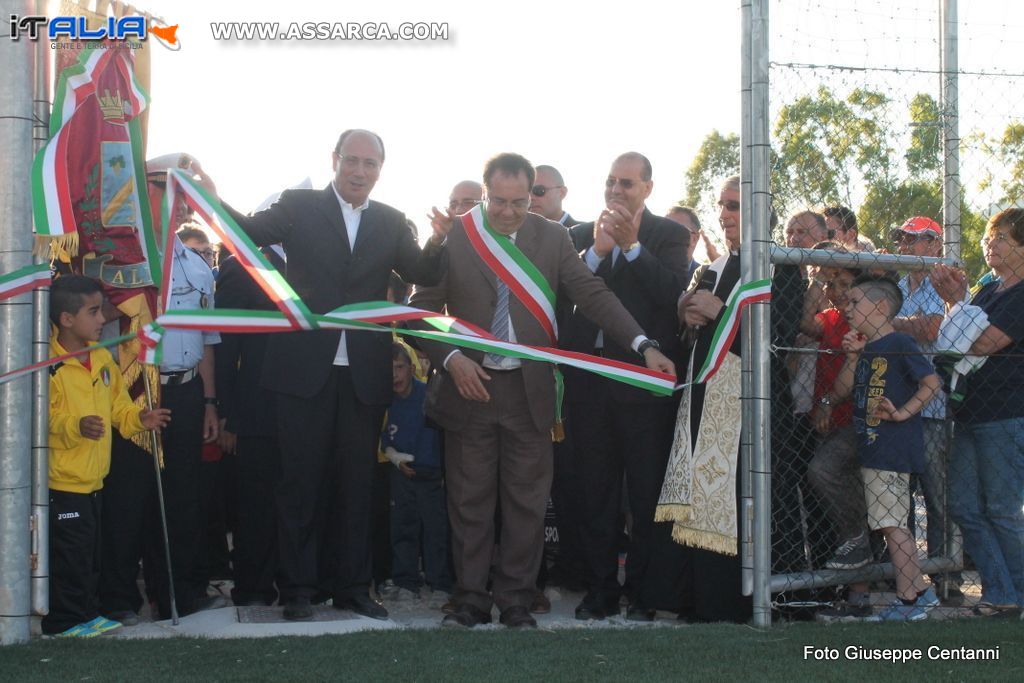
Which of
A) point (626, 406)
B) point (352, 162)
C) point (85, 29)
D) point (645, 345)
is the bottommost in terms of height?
point (626, 406)

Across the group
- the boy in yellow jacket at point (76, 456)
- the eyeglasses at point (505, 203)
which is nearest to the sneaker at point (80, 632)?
the boy in yellow jacket at point (76, 456)

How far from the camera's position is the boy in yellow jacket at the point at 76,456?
5602mm

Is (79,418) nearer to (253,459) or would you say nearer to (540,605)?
(253,459)

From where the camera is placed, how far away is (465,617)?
229 inches

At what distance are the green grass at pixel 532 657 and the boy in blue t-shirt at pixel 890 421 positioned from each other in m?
0.41

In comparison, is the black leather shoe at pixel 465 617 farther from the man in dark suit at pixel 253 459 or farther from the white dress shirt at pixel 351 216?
the white dress shirt at pixel 351 216

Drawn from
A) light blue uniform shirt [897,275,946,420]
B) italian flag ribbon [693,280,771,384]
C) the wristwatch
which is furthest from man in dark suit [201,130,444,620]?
light blue uniform shirt [897,275,946,420]

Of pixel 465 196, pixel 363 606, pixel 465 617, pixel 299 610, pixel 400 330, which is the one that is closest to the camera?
pixel 400 330

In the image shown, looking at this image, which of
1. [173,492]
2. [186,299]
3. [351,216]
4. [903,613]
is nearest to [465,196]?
[351,216]

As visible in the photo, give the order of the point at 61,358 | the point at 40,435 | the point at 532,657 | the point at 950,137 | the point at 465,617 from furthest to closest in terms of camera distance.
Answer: the point at 950,137 → the point at 465,617 → the point at 40,435 → the point at 61,358 → the point at 532,657

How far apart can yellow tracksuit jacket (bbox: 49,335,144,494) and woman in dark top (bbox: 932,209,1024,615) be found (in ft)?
13.5

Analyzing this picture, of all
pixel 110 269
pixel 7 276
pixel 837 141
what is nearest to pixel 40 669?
pixel 7 276

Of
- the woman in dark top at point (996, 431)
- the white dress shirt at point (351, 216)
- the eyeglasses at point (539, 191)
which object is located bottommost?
the woman in dark top at point (996, 431)

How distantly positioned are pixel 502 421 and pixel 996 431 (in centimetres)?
246
